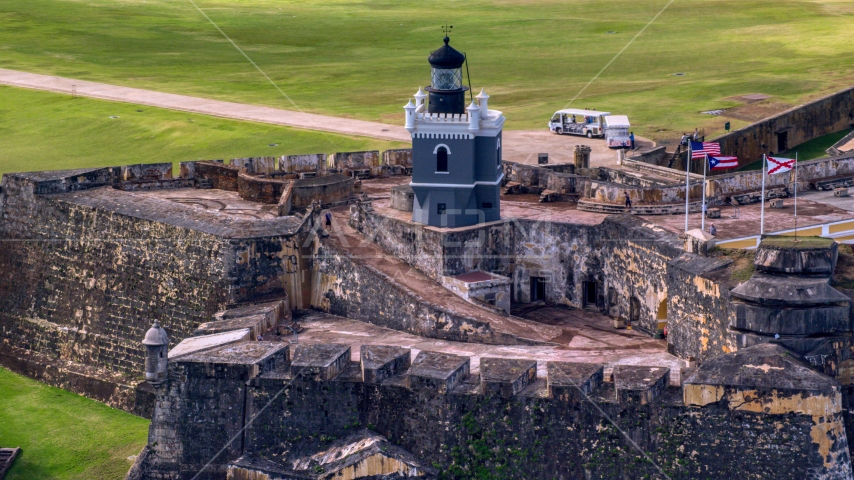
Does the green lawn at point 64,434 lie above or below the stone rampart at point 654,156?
below

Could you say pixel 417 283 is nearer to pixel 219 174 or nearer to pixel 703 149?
pixel 703 149

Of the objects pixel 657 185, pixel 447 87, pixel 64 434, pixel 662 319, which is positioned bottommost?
pixel 64 434

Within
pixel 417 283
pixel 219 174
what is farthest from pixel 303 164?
pixel 417 283

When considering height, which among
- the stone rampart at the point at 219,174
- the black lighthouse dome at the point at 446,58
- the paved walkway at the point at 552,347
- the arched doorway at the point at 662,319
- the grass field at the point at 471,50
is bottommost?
the paved walkway at the point at 552,347

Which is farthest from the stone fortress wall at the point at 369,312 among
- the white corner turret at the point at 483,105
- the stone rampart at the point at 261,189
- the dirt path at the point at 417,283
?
the white corner turret at the point at 483,105

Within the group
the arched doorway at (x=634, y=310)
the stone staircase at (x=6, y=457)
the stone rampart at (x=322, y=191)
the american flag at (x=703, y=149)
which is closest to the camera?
the stone staircase at (x=6, y=457)

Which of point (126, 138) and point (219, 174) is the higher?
point (126, 138)

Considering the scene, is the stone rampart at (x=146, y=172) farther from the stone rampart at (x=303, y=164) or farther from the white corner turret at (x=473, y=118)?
the white corner turret at (x=473, y=118)
